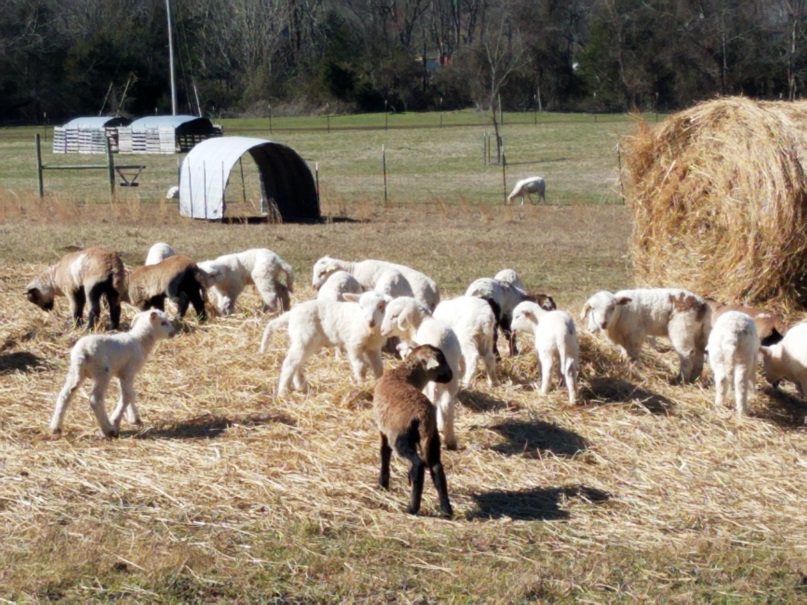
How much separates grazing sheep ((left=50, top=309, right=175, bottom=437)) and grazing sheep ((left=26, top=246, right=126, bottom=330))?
311 cm

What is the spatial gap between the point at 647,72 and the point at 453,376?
201ft

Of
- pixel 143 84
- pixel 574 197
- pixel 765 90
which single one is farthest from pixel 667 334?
pixel 143 84

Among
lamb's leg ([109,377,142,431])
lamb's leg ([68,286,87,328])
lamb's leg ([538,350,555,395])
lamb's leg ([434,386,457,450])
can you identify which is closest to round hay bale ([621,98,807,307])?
lamb's leg ([538,350,555,395])

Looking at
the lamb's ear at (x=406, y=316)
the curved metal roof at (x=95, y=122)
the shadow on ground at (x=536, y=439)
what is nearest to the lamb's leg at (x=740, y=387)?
the shadow on ground at (x=536, y=439)

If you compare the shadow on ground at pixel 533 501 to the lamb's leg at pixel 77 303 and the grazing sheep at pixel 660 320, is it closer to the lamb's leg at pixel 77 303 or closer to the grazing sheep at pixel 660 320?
the grazing sheep at pixel 660 320

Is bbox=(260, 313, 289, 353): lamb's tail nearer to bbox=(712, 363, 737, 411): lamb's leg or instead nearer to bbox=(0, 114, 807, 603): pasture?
bbox=(0, 114, 807, 603): pasture

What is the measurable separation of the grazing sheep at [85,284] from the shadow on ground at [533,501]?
231 inches

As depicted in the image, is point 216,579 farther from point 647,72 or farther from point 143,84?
point 143,84

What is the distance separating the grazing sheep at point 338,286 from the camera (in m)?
11.1

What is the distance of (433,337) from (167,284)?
4207 millimetres

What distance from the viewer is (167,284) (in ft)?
39.1

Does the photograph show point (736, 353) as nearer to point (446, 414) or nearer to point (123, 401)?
point (446, 414)

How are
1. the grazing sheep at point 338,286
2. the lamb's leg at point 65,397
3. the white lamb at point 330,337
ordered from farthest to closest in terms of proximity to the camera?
1. the grazing sheep at point 338,286
2. the white lamb at point 330,337
3. the lamb's leg at point 65,397

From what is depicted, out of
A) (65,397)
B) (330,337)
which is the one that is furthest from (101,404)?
(330,337)
